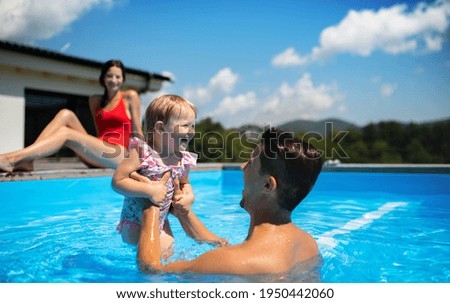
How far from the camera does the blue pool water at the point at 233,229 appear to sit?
8.00ft

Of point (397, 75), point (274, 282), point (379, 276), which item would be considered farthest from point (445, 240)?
point (397, 75)

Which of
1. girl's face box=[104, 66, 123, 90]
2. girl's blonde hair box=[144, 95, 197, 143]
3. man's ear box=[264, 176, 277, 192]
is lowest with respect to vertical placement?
man's ear box=[264, 176, 277, 192]

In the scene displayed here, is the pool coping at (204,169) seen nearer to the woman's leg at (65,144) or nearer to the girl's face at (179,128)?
the woman's leg at (65,144)

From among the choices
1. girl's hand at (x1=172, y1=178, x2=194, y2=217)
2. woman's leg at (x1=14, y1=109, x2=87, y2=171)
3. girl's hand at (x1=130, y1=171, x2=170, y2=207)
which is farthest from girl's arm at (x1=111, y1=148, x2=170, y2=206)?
woman's leg at (x1=14, y1=109, x2=87, y2=171)

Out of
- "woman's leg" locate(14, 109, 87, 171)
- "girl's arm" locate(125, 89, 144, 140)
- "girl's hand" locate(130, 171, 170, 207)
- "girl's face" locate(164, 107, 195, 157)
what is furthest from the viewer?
"girl's arm" locate(125, 89, 144, 140)

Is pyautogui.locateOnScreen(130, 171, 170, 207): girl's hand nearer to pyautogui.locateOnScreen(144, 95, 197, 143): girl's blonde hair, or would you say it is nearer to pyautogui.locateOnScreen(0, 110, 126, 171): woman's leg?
pyautogui.locateOnScreen(144, 95, 197, 143): girl's blonde hair

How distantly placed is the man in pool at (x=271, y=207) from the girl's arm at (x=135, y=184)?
0.47 m

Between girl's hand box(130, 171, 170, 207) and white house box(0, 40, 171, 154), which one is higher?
white house box(0, 40, 171, 154)

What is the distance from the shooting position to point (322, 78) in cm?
3844

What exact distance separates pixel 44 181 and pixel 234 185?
4207 mm

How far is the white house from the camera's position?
997 cm

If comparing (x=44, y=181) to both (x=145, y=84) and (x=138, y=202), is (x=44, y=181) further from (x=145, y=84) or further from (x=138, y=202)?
(x=145, y=84)

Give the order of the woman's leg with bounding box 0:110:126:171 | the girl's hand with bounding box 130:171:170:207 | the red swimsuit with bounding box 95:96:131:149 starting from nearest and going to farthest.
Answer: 1. the girl's hand with bounding box 130:171:170:207
2. the woman's leg with bounding box 0:110:126:171
3. the red swimsuit with bounding box 95:96:131:149

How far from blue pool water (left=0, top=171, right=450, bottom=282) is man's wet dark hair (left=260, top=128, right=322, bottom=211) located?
484mm
